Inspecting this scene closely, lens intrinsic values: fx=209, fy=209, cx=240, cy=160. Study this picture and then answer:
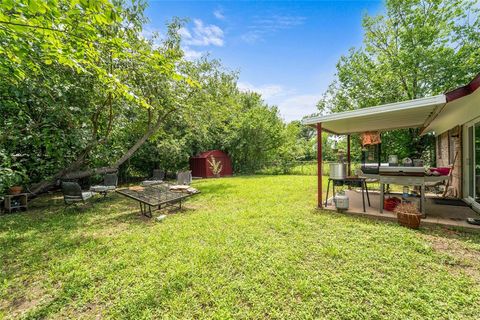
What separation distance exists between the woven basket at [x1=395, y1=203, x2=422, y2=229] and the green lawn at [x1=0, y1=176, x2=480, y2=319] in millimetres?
173

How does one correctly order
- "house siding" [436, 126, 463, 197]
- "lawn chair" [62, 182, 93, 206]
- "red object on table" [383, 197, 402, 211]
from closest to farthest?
"red object on table" [383, 197, 402, 211], "lawn chair" [62, 182, 93, 206], "house siding" [436, 126, 463, 197]

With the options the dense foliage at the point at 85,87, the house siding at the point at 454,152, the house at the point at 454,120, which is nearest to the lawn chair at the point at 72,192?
the dense foliage at the point at 85,87

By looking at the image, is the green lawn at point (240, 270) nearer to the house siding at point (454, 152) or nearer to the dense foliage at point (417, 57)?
the house siding at point (454, 152)

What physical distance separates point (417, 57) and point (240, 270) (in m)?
13.9

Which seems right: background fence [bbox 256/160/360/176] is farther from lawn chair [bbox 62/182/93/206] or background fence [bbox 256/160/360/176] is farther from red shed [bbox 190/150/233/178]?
lawn chair [bbox 62/182/93/206]

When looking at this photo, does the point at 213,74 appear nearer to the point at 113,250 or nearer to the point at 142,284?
the point at 113,250

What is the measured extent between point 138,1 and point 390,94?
1259 cm

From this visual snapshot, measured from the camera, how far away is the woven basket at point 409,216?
3977 mm

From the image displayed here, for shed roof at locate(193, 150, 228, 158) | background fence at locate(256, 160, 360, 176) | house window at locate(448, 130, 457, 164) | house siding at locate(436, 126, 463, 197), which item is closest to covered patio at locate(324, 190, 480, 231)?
house siding at locate(436, 126, 463, 197)

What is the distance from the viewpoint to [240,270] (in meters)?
2.77

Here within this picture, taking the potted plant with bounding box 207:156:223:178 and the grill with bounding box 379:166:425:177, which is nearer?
the grill with bounding box 379:166:425:177

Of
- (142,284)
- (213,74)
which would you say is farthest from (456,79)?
(142,284)

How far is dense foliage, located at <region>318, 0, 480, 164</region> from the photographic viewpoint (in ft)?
33.9

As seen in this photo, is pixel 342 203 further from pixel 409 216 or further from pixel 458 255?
pixel 458 255
